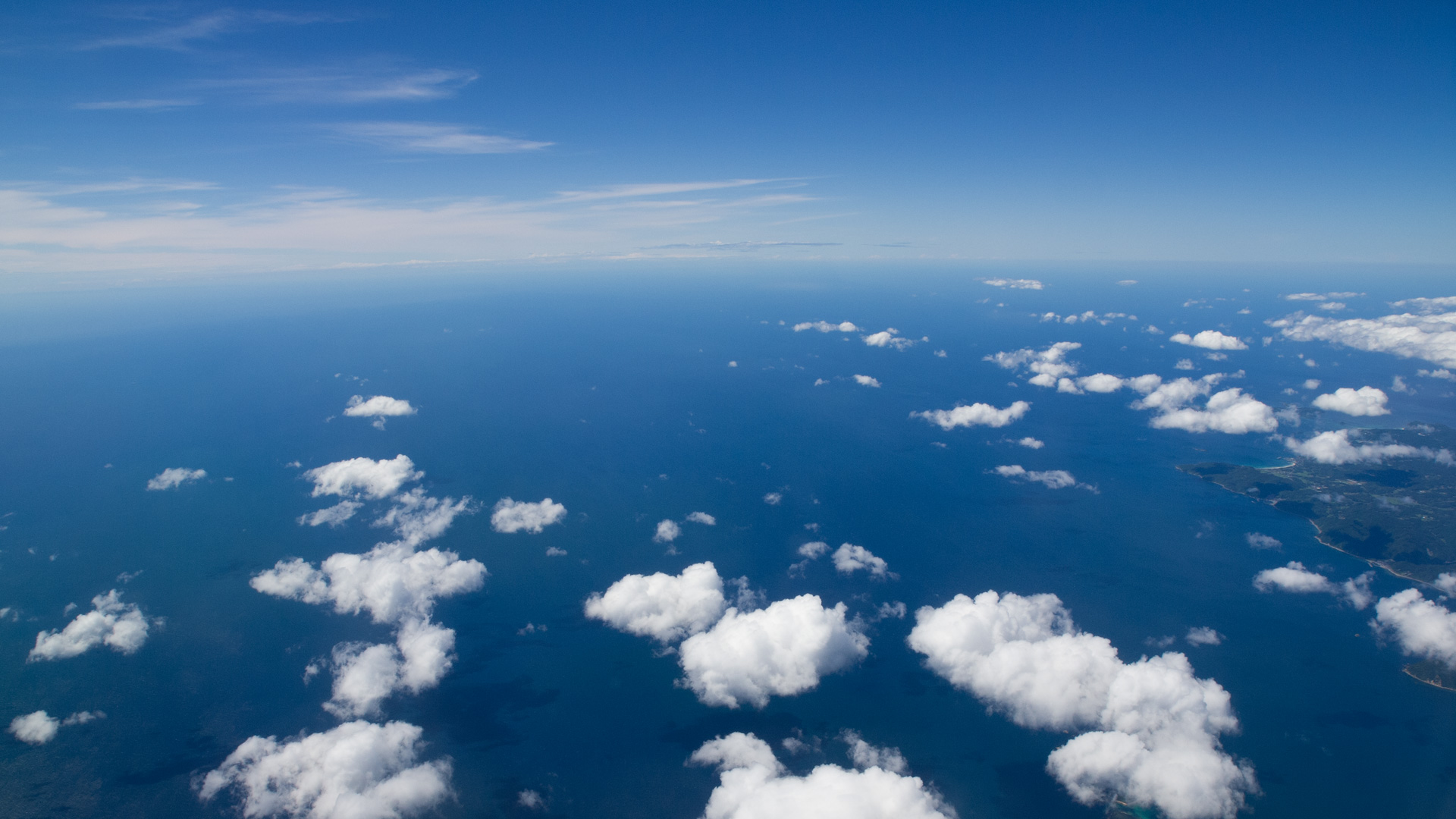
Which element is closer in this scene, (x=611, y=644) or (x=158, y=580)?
(x=611, y=644)

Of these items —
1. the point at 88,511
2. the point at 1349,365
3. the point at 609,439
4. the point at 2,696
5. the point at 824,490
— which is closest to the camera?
the point at 2,696

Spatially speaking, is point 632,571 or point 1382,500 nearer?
point 632,571

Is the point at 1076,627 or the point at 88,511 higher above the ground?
the point at 88,511

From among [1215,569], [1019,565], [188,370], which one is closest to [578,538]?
[1019,565]

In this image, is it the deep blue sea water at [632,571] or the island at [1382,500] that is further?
the island at [1382,500]

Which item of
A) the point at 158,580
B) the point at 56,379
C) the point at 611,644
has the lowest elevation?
the point at 611,644

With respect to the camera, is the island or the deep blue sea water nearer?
the deep blue sea water

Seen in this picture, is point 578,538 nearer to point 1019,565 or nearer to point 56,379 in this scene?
point 1019,565

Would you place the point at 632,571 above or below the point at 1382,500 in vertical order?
below
